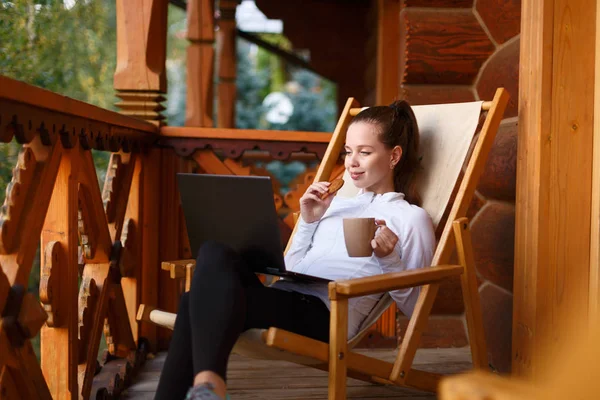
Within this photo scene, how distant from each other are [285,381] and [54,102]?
4.81 feet

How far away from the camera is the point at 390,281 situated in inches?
76.4

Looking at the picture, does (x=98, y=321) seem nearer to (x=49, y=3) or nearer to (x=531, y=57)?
(x=531, y=57)

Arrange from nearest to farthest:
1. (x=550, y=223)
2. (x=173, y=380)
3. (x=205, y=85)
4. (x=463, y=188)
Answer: (x=173, y=380)
(x=550, y=223)
(x=463, y=188)
(x=205, y=85)

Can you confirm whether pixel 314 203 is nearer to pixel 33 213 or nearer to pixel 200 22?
pixel 33 213

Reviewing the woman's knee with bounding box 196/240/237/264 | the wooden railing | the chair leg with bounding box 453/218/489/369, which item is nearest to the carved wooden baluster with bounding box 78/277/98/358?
the wooden railing

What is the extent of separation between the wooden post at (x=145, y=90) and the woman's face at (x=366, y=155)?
1.05 metres

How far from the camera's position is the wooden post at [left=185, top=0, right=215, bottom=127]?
439cm

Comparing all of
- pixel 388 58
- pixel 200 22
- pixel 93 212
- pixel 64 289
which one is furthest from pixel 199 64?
pixel 64 289

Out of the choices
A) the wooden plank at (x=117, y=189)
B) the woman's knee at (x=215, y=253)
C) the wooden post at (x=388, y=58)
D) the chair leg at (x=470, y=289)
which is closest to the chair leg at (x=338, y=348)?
the woman's knee at (x=215, y=253)

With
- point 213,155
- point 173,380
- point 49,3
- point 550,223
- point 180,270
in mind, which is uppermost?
point 49,3

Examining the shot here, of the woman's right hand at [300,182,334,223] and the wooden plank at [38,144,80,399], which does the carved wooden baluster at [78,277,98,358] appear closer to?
the wooden plank at [38,144,80,399]

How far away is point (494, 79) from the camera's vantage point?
3.13m

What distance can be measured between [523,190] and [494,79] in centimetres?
96

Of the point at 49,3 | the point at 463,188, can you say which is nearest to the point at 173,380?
the point at 463,188
